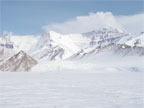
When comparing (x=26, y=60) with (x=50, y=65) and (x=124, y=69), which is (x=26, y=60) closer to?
(x=50, y=65)

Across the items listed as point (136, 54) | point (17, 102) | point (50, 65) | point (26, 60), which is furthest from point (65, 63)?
point (136, 54)

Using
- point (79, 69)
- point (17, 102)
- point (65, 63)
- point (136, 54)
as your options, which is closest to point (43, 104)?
point (17, 102)

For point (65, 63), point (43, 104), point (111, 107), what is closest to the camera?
point (111, 107)

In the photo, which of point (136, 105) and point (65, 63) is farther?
point (65, 63)

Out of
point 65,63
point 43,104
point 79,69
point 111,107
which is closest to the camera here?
point 111,107

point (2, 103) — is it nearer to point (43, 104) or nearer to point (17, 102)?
point (17, 102)

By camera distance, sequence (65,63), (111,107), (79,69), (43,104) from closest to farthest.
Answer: (111,107), (43,104), (79,69), (65,63)
